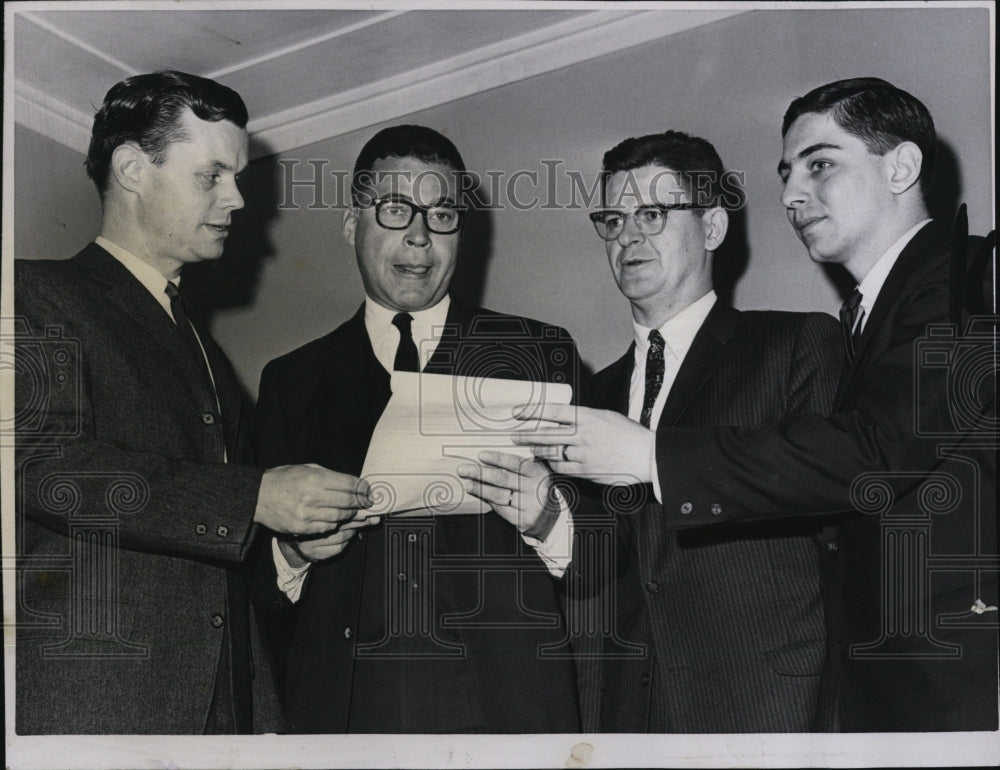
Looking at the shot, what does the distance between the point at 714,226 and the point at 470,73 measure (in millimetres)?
616

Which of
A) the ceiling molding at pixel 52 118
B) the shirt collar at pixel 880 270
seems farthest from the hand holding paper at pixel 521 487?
the ceiling molding at pixel 52 118

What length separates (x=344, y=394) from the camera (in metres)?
2.61

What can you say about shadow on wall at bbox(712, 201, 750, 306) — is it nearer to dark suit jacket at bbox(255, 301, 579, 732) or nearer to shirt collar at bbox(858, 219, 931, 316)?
shirt collar at bbox(858, 219, 931, 316)

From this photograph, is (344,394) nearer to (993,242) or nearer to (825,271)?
(825,271)

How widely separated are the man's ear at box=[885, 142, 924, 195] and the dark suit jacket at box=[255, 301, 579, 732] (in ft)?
2.45

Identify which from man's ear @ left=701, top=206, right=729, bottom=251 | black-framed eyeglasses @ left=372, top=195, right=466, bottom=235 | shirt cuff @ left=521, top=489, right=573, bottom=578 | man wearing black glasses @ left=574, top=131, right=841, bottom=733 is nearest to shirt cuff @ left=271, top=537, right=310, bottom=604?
shirt cuff @ left=521, top=489, right=573, bottom=578

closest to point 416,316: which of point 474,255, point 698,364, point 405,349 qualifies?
point 405,349

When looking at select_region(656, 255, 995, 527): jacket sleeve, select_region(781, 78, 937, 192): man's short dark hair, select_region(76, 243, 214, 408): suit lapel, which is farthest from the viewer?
select_region(781, 78, 937, 192): man's short dark hair

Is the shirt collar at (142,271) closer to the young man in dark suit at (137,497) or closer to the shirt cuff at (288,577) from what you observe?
the young man in dark suit at (137,497)

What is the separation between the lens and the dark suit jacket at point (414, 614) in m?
2.51

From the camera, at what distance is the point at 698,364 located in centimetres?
252

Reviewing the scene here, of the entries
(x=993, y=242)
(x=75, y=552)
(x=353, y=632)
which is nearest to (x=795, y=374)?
(x=993, y=242)

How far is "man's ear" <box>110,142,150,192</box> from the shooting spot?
260cm

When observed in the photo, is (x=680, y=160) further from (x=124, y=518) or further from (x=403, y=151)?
(x=124, y=518)
